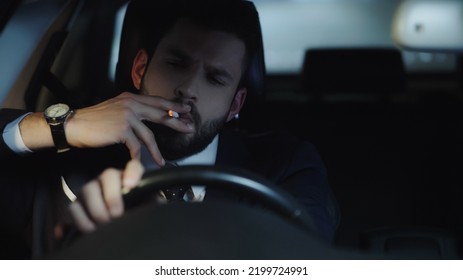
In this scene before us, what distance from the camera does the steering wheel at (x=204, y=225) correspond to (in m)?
1.53

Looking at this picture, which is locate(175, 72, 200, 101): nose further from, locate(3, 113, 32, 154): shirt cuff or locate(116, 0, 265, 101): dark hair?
locate(3, 113, 32, 154): shirt cuff

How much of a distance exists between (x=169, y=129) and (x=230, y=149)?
15 cm

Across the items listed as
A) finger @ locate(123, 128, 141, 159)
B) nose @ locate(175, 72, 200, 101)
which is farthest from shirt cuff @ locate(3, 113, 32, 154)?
nose @ locate(175, 72, 200, 101)

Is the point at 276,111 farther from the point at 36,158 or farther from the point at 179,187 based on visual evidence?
the point at 36,158

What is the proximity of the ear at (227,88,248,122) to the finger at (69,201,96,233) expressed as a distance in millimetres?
467

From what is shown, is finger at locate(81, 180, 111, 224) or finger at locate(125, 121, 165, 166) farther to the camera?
finger at locate(125, 121, 165, 166)

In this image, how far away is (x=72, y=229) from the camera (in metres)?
1.62

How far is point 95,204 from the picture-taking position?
1.61m

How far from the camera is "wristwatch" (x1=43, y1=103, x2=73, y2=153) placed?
6.08ft

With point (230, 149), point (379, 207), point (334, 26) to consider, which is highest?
point (334, 26)

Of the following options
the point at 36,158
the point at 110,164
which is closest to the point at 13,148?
the point at 36,158

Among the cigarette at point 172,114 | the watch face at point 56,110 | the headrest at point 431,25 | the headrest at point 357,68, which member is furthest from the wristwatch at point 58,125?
the headrest at point 431,25

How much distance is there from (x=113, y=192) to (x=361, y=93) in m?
0.74
